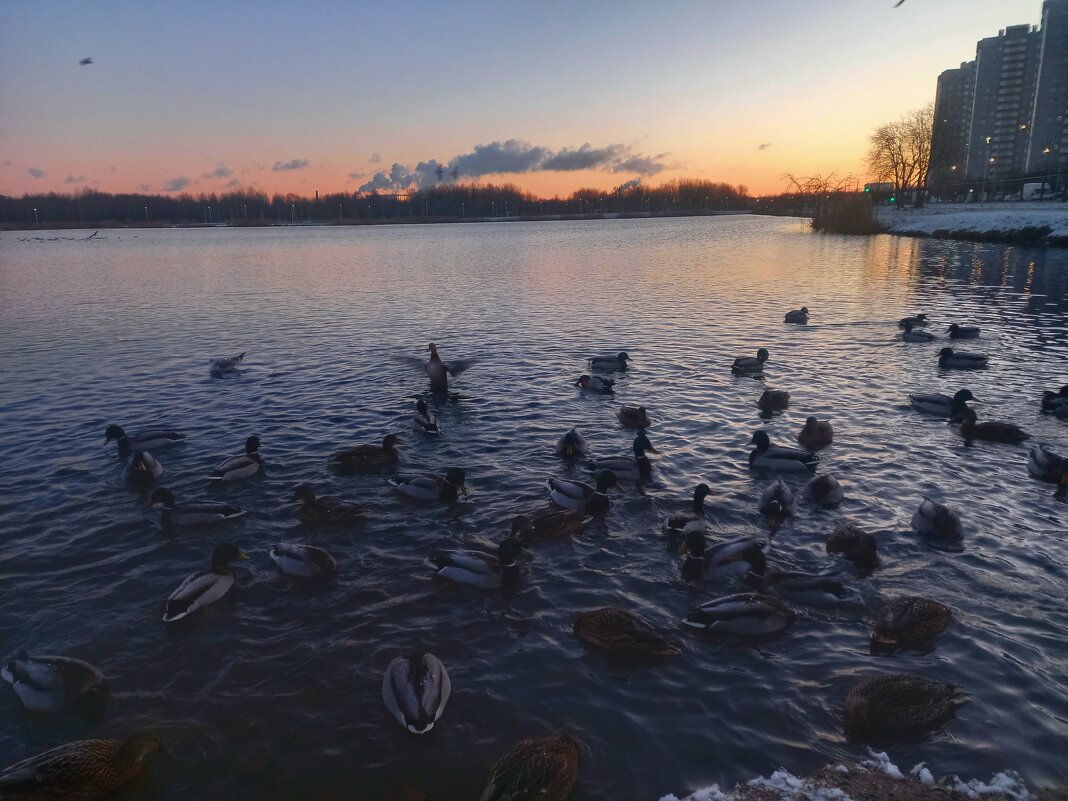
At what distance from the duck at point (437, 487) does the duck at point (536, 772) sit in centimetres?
526

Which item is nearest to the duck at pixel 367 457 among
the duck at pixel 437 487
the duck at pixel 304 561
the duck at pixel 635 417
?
the duck at pixel 437 487

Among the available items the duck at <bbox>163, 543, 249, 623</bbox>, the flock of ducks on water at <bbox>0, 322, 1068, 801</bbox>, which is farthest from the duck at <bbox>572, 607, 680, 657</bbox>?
the duck at <bbox>163, 543, 249, 623</bbox>

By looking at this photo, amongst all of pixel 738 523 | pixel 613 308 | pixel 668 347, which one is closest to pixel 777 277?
pixel 613 308

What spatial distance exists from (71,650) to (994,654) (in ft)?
31.7

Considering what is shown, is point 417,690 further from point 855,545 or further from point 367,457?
point 367,457

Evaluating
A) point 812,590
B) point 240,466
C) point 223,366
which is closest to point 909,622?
point 812,590

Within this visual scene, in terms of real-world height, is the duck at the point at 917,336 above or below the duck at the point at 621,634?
above

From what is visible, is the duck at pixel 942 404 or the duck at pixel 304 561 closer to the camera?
the duck at pixel 304 561

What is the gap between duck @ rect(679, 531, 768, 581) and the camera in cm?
841

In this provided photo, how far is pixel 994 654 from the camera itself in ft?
22.6

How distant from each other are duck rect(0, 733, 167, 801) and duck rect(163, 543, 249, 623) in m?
2.04

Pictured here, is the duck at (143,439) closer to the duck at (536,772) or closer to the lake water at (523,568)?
the lake water at (523,568)

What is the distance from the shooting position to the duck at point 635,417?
14234 millimetres

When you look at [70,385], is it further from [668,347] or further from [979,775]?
[979,775]
